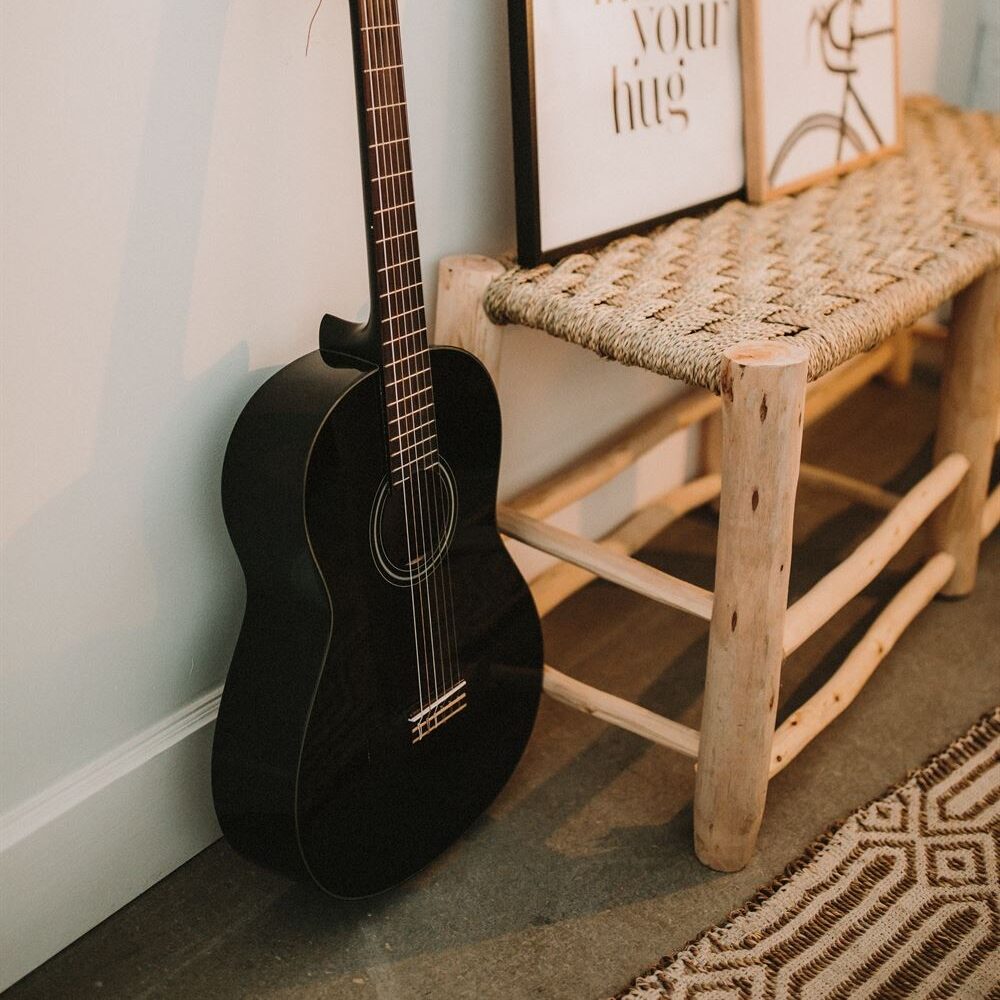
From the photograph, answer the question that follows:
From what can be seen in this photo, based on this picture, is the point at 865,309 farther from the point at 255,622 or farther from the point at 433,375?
the point at 255,622

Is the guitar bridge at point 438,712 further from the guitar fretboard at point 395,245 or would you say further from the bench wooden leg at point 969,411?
the bench wooden leg at point 969,411

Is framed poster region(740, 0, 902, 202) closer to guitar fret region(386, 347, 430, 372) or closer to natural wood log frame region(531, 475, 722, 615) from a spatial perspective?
natural wood log frame region(531, 475, 722, 615)

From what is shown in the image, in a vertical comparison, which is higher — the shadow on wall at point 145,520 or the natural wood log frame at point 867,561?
the shadow on wall at point 145,520

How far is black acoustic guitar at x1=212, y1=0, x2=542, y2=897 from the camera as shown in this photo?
888mm

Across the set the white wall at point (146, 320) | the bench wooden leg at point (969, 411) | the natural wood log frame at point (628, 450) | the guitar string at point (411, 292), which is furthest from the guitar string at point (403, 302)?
the bench wooden leg at point (969, 411)

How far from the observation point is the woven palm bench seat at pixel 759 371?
3.04 ft

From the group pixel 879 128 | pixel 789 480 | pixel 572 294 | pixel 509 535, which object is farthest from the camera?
pixel 879 128

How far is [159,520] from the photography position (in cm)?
98

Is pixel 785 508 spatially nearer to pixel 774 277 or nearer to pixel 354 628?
pixel 774 277

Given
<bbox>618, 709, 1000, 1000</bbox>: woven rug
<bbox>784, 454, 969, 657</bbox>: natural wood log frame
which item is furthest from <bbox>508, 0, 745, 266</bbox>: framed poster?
<bbox>618, 709, 1000, 1000</bbox>: woven rug

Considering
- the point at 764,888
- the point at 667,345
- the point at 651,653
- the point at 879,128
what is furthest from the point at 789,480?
the point at 879,128

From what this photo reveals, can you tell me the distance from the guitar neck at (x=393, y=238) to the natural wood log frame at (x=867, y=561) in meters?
0.37

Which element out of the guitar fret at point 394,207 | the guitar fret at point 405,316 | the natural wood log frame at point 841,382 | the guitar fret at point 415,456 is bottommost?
the natural wood log frame at point 841,382

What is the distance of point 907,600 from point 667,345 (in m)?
0.54
